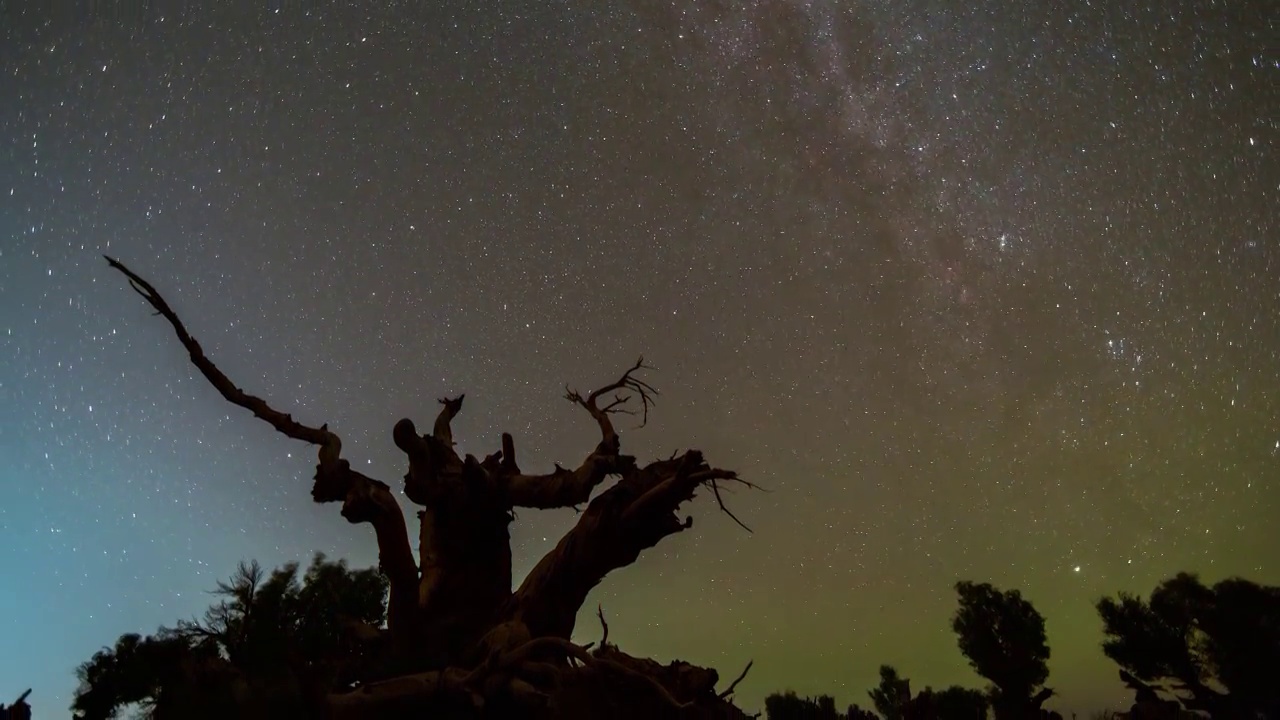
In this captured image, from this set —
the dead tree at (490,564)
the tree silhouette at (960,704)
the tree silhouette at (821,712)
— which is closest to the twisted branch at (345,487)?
the dead tree at (490,564)

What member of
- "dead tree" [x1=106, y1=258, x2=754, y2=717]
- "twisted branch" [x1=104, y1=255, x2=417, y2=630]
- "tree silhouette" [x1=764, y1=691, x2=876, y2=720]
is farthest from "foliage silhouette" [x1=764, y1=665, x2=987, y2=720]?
"twisted branch" [x1=104, y1=255, x2=417, y2=630]

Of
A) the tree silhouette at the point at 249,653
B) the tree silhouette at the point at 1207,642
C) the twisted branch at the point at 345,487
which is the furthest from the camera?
the tree silhouette at the point at 1207,642

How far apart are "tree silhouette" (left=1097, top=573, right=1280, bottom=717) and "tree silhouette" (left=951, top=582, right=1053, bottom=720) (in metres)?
3.10

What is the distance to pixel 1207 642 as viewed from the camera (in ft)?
87.8

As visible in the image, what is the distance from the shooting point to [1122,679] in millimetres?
23328

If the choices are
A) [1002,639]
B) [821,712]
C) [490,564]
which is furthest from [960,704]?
[490,564]

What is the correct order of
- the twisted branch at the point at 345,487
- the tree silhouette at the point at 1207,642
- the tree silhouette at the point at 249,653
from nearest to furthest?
1. the tree silhouette at the point at 249,653
2. the twisted branch at the point at 345,487
3. the tree silhouette at the point at 1207,642

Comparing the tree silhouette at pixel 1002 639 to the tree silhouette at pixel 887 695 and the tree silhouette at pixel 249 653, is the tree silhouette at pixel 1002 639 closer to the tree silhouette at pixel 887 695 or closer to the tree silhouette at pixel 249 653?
the tree silhouette at pixel 887 695

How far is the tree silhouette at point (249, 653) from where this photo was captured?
531 centimetres

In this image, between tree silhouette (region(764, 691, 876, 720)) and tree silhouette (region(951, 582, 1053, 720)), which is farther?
tree silhouette (region(951, 582, 1053, 720))

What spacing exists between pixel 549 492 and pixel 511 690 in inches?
112

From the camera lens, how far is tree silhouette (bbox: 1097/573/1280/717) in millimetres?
25250

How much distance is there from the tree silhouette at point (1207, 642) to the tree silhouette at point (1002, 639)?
310 cm

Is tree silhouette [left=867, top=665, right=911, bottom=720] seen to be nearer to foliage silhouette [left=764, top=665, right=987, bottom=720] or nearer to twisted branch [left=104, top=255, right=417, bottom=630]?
foliage silhouette [left=764, top=665, right=987, bottom=720]
